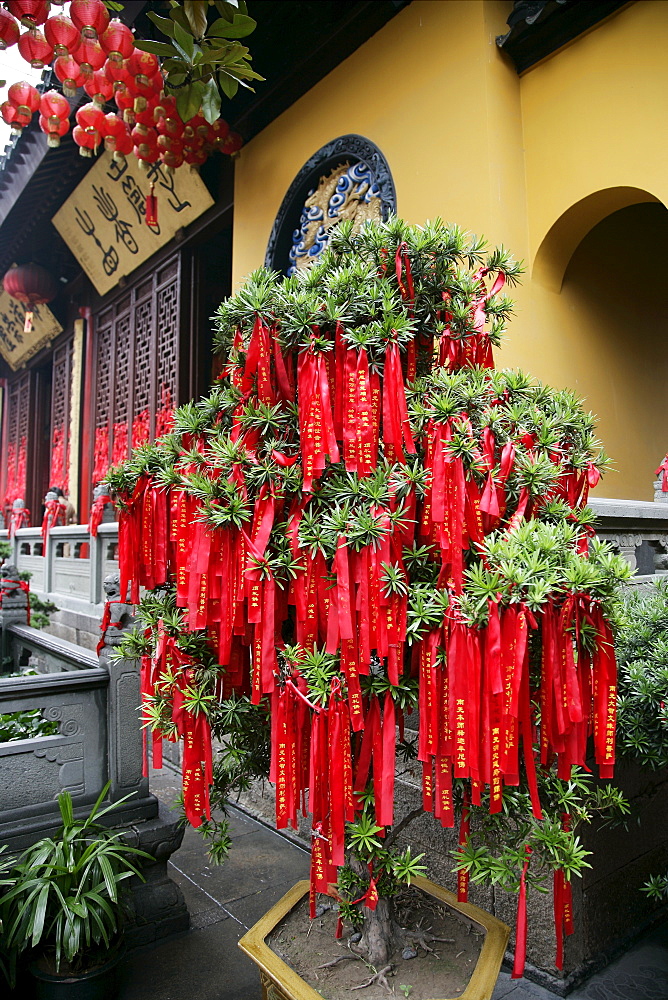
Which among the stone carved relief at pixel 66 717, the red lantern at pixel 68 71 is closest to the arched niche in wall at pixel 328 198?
the red lantern at pixel 68 71

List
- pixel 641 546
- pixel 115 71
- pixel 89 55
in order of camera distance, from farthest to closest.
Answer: pixel 115 71 → pixel 89 55 → pixel 641 546

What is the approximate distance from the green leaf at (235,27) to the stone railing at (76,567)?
4.37 meters

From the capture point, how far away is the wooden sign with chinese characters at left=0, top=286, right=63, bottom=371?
10789 mm

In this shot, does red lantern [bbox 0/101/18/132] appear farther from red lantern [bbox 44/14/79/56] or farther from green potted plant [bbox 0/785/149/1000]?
green potted plant [bbox 0/785/149/1000]

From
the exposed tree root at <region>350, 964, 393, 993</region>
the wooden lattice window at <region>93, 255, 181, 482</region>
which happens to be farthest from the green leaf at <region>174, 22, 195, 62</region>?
the wooden lattice window at <region>93, 255, 181, 482</region>

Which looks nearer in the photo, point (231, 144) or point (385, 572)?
point (385, 572)

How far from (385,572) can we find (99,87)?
4.32 metres

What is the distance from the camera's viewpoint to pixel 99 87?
444 centimetres

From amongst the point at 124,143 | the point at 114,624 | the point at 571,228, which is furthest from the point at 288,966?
the point at 124,143

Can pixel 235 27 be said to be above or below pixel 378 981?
above

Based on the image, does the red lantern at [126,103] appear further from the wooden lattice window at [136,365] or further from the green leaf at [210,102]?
the green leaf at [210,102]

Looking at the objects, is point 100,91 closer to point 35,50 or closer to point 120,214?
point 35,50

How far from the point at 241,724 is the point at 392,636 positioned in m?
0.70

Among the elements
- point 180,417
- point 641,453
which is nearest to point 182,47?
point 180,417
